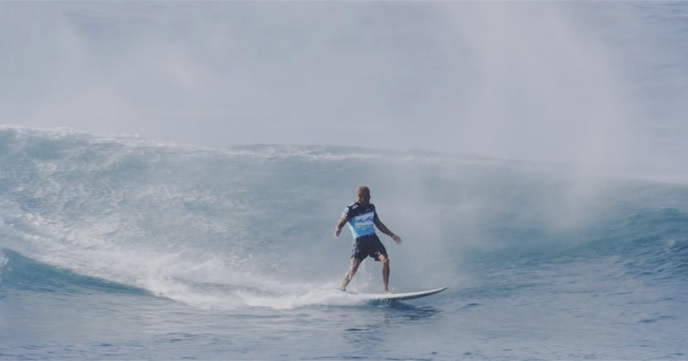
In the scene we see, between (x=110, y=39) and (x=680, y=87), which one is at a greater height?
(x=110, y=39)

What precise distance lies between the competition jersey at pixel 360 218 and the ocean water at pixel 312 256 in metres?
1.11

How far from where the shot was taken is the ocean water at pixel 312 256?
1285cm

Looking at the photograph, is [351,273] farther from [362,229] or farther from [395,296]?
[395,296]

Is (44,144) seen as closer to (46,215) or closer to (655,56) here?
(46,215)

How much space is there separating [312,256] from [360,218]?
8.47 feet

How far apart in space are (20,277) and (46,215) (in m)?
3.23

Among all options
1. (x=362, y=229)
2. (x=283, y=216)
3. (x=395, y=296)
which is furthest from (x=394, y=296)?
(x=283, y=216)

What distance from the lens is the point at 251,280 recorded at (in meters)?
16.2

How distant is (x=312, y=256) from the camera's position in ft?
58.2

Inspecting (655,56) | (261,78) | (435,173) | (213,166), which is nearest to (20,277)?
(213,166)

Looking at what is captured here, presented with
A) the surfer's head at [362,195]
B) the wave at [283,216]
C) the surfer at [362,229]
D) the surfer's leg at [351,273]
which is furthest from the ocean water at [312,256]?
the surfer's head at [362,195]

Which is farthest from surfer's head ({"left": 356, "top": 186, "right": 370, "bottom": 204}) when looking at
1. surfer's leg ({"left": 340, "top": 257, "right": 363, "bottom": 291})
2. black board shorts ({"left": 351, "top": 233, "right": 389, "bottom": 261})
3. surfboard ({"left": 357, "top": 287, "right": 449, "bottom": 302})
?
surfboard ({"left": 357, "top": 287, "right": 449, "bottom": 302})

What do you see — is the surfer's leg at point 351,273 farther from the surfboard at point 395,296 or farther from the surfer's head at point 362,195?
the surfer's head at point 362,195

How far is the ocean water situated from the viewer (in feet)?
42.2
